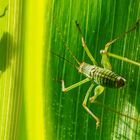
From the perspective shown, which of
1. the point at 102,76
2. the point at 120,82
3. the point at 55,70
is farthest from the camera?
the point at 55,70

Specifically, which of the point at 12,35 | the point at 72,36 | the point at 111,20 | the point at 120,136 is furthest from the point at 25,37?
the point at 120,136

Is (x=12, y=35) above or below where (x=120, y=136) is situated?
above

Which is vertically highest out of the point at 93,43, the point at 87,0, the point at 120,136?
the point at 87,0

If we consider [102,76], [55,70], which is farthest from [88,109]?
[55,70]

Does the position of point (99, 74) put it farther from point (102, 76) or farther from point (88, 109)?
point (88, 109)

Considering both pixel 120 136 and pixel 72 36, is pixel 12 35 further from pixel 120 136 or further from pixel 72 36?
pixel 120 136

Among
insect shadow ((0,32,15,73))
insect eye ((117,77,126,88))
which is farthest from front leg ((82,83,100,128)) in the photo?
insect shadow ((0,32,15,73))
